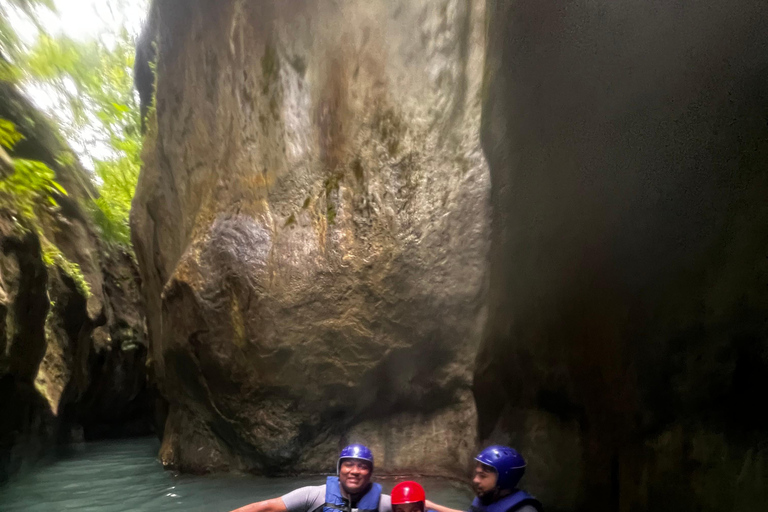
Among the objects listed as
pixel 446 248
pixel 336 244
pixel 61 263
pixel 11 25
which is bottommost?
pixel 446 248

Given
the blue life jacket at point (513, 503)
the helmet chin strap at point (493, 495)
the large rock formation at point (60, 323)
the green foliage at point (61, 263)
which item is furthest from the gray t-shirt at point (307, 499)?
the green foliage at point (61, 263)

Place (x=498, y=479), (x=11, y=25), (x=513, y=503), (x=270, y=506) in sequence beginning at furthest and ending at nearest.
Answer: (x=11, y=25), (x=270, y=506), (x=498, y=479), (x=513, y=503)

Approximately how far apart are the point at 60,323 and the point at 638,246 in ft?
39.3

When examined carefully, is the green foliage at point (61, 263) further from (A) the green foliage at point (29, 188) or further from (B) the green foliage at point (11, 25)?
(B) the green foliage at point (11, 25)

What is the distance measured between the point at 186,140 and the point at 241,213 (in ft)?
7.46

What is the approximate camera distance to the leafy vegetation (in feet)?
31.2

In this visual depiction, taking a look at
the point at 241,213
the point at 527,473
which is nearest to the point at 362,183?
the point at 241,213

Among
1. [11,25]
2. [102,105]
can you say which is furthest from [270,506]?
[102,105]

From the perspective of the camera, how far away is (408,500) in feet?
12.6

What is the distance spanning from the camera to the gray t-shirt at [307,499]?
444cm

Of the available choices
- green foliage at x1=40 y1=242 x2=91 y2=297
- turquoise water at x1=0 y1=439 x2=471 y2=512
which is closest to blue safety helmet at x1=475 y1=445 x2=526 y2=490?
turquoise water at x1=0 y1=439 x2=471 y2=512

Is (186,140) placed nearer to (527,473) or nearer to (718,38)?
(527,473)

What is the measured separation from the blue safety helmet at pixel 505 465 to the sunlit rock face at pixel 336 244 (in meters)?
2.36

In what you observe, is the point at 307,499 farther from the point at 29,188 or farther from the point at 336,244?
the point at 29,188
